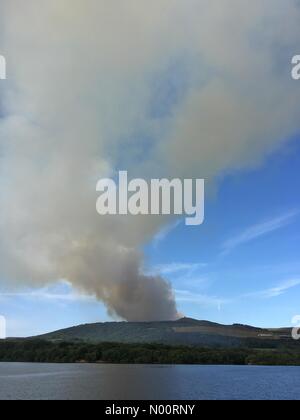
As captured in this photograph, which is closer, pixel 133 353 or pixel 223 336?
pixel 133 353

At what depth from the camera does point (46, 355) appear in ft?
465

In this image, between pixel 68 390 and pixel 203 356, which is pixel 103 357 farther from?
pixel 68 390

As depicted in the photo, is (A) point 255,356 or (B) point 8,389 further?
(A) point 255,356

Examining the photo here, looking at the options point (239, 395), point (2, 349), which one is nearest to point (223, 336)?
point (2, 349)

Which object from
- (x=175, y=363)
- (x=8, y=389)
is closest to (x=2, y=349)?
(x=175, y=363)

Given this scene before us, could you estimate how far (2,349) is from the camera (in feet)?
490

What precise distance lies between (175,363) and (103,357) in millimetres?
22276
